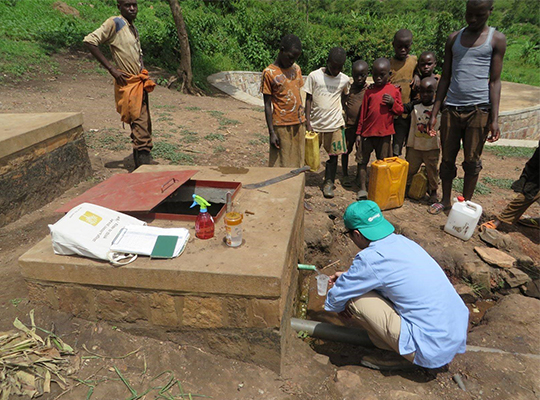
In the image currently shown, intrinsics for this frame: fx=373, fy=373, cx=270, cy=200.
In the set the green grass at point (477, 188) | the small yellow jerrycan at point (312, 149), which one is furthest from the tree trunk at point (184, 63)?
the green grass at point (477, 188)

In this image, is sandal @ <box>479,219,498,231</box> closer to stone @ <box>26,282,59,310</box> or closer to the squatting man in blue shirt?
the squatting man in blue shirt

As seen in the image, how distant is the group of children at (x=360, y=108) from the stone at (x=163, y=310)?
2.63m

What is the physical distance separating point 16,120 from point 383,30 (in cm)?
1771

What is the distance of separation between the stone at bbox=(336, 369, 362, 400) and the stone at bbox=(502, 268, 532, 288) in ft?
7.22

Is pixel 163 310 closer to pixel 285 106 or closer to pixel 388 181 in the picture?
pixel 285 106

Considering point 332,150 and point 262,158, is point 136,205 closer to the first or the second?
point 332,150

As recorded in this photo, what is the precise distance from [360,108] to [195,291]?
348 cm

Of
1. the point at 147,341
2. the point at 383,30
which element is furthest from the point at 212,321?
the point at 383,30

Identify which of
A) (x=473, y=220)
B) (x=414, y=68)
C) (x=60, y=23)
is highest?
(x=60, y=23)

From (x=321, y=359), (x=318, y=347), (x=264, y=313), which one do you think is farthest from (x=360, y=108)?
(x=264, y=313)

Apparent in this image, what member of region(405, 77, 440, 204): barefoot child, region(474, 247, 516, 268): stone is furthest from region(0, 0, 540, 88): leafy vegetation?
region(474, 247, 516, 268): stone

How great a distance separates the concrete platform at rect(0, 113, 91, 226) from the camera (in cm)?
360

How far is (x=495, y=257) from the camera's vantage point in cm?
378

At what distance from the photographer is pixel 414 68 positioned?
4.75m
